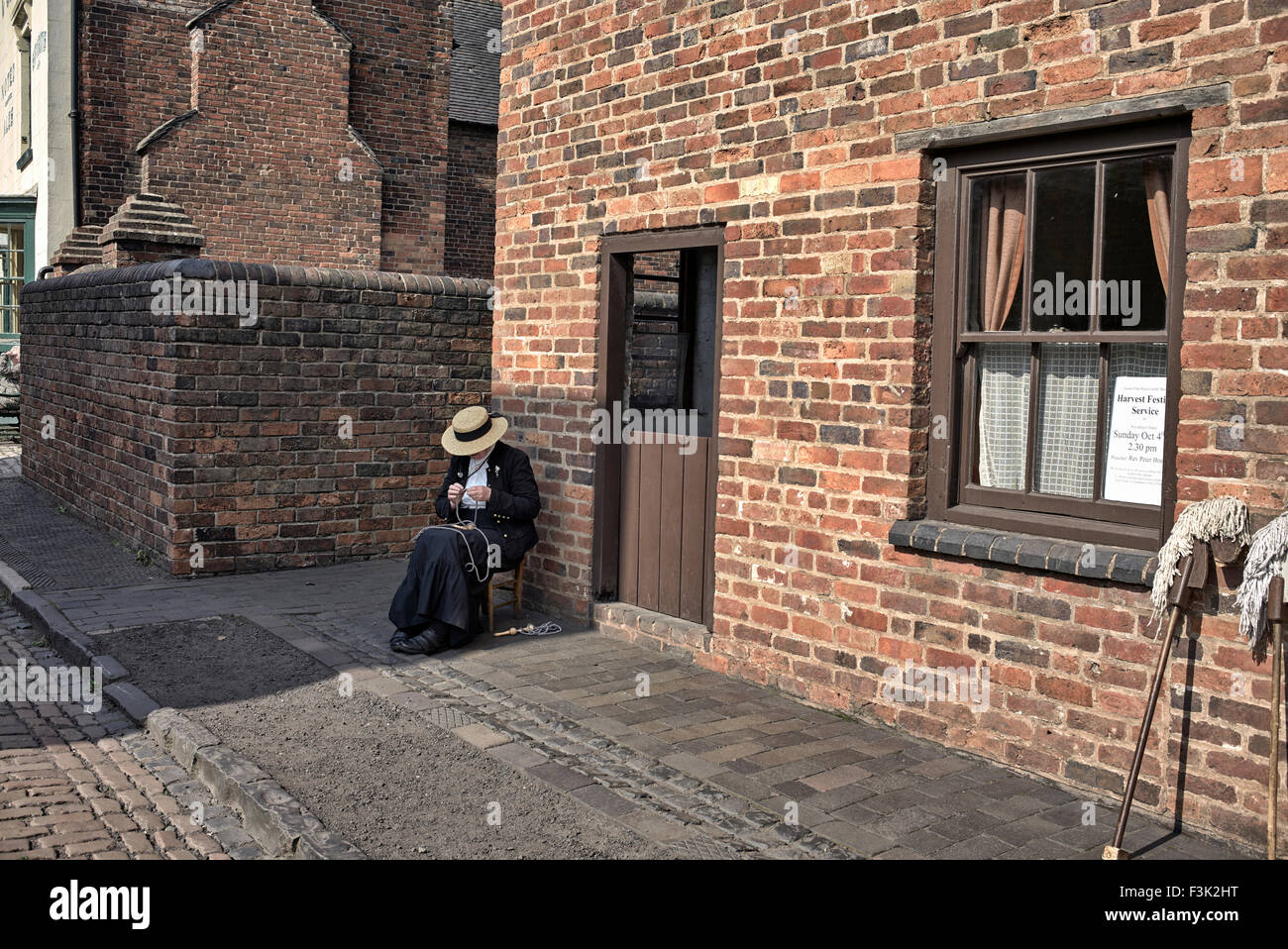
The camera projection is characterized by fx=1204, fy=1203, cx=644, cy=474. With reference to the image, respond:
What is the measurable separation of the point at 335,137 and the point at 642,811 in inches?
704

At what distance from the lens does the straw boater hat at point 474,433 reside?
24.7 ft

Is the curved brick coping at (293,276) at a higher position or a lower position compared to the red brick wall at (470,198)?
lower

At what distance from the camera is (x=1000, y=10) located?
513cm

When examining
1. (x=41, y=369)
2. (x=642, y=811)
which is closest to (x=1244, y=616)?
(x=642, y=811)

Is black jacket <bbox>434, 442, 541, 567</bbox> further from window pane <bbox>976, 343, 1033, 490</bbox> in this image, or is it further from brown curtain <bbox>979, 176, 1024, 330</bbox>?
brown curtain <bbox>979, 176, 1024, 330</bbox>

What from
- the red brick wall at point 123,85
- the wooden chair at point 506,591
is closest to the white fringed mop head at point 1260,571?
the wooden chair at point 506,591

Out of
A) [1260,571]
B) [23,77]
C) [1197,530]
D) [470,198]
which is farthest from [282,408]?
[23,77]

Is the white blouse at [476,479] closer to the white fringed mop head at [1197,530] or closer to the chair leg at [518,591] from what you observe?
the chair leg at [518,591]

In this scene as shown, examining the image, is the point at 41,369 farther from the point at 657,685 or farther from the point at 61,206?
the point at 657,685

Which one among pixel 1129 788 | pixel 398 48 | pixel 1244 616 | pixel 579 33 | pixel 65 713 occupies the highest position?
pixel 398 48

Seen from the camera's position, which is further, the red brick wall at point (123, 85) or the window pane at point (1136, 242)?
the red brick wall at point (123, 85)

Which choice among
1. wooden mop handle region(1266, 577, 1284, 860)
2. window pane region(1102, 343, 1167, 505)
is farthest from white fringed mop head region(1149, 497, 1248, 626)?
window pane region(1102, 343, 1167, 505)

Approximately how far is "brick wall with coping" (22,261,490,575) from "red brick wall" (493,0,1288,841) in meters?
2.17

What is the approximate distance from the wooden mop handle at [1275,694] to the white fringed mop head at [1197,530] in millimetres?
244
